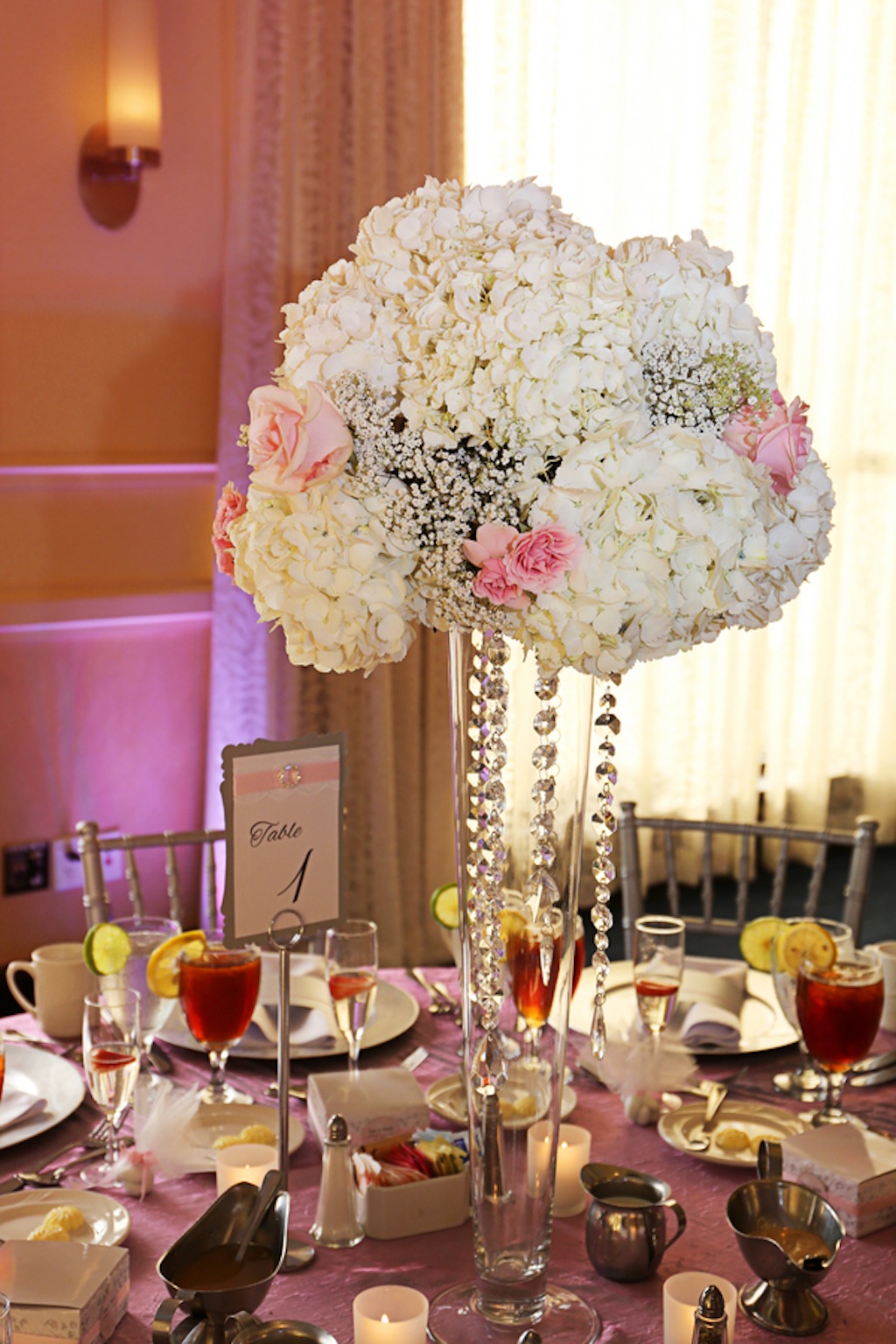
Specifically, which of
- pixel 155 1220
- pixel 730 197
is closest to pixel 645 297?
pixel 155 1220

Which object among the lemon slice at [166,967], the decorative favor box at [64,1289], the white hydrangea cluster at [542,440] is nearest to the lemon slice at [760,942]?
the lemon slice at [166,967]

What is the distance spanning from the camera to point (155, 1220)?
1.24 metres

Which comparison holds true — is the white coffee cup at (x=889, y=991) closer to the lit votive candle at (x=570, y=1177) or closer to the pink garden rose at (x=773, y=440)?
the lit votive candle at (x=570, y=1177)

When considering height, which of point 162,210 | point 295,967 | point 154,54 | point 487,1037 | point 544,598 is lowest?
point 295,967

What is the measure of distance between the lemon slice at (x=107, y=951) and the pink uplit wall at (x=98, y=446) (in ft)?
5.83

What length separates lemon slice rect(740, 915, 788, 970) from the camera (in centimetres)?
175

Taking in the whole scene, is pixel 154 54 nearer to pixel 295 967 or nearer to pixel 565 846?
pixel 295 967

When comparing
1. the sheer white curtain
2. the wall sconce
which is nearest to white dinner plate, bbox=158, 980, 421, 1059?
the wall sconce

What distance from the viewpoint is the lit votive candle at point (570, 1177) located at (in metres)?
1.26

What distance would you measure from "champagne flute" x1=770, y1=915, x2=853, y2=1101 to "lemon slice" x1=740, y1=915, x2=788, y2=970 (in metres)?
0.17

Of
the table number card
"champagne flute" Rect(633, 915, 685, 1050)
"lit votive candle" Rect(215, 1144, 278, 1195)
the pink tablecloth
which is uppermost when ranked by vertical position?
the table number card

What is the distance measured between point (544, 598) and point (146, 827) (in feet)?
9.00

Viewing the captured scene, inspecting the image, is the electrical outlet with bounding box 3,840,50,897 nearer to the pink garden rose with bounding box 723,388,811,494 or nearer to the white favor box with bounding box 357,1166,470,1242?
the white favor box with bounding box 357,1166,470,1242

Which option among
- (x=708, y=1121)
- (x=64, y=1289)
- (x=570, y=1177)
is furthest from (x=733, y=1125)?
(x=64, y=1289)
